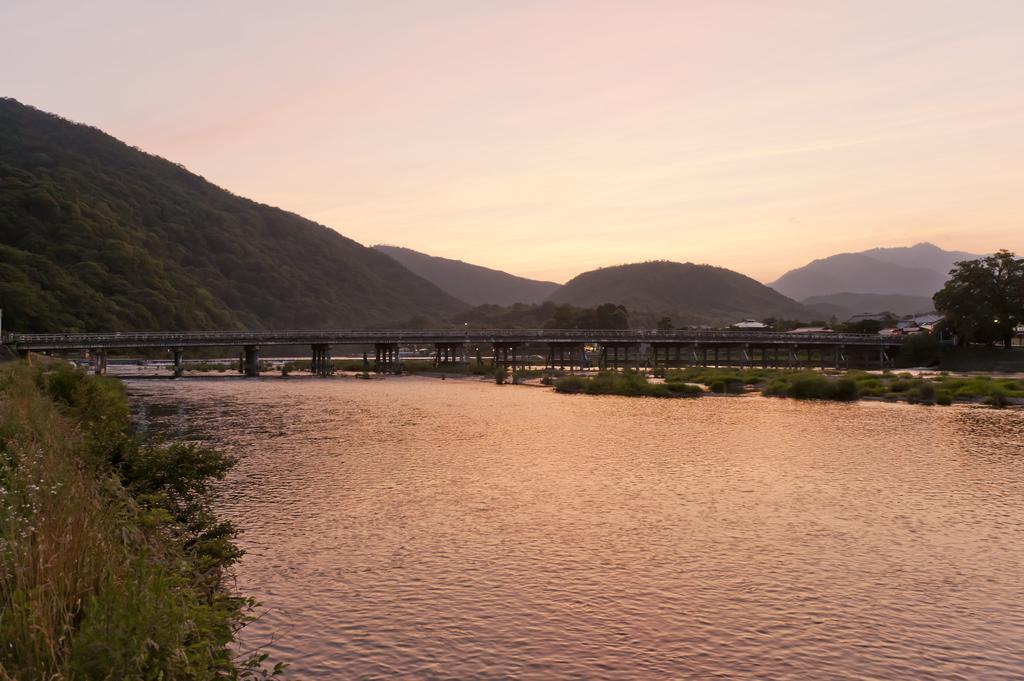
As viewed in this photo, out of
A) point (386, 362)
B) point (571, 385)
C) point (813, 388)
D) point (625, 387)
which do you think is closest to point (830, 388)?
point (813, 388)

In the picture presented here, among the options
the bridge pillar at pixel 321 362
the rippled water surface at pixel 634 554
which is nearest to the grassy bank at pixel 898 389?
the rippled water surface at pixel 634 554

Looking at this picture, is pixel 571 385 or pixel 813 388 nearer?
pixel 813 388

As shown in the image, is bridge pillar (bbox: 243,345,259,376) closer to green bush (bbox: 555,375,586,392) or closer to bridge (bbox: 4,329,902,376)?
bridge (bbox: 4,329,902,376)

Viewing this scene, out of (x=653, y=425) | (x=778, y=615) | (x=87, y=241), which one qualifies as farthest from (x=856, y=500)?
(x=87, y=241)

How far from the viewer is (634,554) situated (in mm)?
21203

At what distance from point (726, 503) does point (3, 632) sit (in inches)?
944

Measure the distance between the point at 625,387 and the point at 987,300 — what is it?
7300cm

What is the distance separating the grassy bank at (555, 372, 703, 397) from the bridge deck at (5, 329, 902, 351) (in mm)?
47243

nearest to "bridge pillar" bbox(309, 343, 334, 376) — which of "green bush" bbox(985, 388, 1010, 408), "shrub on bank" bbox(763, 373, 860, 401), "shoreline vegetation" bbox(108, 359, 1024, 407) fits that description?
"shoreline vegetation" bbox(108, 359, 1024, 407)

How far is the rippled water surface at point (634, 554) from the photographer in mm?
14883

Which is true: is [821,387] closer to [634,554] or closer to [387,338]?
[634,554]

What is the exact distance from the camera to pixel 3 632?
7.93 meters

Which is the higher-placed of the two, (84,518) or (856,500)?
(84,518)

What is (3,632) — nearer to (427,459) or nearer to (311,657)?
(311,657)
